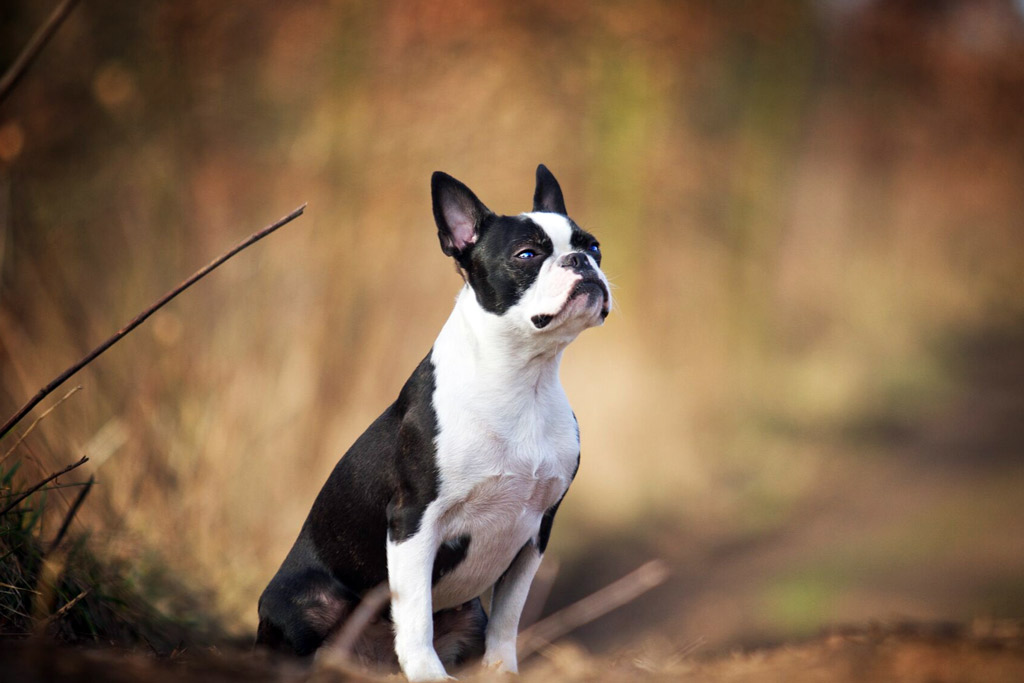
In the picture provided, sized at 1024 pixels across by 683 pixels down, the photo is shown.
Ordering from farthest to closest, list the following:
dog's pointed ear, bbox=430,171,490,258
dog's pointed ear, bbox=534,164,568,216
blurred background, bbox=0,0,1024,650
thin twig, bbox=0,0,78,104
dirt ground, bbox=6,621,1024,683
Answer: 1. blurred background, bbox=0,0,1024,650
2. dog's pointed ear, bbox=534,164,568,216
3. dog's pointed ear, bbox=430,171,490,258
4. dirt ground, bbox=6,621,1024,683
5. thin twig, bbox=0,0,78,104

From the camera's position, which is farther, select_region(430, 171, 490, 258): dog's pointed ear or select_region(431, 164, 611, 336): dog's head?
select_region(430, 171, 490, 258): dog's pointed ear

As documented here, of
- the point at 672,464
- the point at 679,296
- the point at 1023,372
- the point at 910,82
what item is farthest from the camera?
the point at 910,82

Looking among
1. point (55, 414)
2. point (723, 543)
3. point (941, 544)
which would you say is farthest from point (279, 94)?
point (941, 544)

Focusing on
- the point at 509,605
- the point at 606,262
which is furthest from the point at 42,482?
the point at 606,262

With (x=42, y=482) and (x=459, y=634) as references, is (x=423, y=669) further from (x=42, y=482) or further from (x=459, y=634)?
(x=42, y=482)

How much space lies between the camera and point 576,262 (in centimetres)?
327

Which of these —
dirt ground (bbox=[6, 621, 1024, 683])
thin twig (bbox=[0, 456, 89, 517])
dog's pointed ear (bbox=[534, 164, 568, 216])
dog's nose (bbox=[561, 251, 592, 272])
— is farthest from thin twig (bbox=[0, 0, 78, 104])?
dog's pointed ear (bbox=[534, 164, 568, 216])

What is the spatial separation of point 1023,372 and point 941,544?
4290 millimetres

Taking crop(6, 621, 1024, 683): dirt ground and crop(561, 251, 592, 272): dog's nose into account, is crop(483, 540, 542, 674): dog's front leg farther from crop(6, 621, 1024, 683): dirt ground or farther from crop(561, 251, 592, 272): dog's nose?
crop(561, 251, 592, 272): dog's nose

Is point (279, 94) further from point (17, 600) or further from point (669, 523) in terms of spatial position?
point (17, 600)

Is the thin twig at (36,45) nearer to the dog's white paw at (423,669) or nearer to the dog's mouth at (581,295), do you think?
the dog's mouth at (581,295)

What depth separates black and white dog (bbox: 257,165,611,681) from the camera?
10.2 feet

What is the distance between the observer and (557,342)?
10.7ft

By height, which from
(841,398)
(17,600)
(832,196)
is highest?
(17,600)
